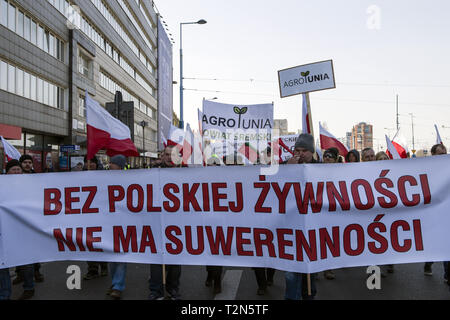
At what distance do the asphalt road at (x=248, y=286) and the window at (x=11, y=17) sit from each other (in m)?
16.9

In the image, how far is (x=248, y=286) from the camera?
4.85 metres

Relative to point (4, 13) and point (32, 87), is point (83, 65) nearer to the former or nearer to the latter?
point (32, 87)

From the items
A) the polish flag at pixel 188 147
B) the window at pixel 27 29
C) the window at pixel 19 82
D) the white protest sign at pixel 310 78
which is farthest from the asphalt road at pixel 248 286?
the window at pixel 27 29

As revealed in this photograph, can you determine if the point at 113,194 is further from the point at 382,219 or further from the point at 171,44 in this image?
the point at 171,44

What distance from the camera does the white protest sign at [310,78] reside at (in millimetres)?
5914

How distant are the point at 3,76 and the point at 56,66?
5.53 meters

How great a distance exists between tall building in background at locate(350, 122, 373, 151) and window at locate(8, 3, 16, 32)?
174853mm

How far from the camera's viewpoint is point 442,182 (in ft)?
12.4

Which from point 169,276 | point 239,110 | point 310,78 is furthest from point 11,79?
point 169,276

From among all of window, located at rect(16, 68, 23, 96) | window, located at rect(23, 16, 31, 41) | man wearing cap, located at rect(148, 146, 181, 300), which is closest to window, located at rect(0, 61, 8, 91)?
window, located at rect(16, 68, 23, 96)

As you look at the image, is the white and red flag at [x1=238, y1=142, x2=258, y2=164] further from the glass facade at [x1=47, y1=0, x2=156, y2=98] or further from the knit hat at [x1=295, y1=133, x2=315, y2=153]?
the glass facade at [x1=47, y1=0, x2=156, y2=98]

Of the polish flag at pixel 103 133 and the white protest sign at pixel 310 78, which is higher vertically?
the white protest sign at pixel 310 78

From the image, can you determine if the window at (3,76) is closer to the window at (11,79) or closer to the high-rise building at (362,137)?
the window at (11,79)

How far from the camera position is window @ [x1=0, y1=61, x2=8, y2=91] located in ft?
58.3
